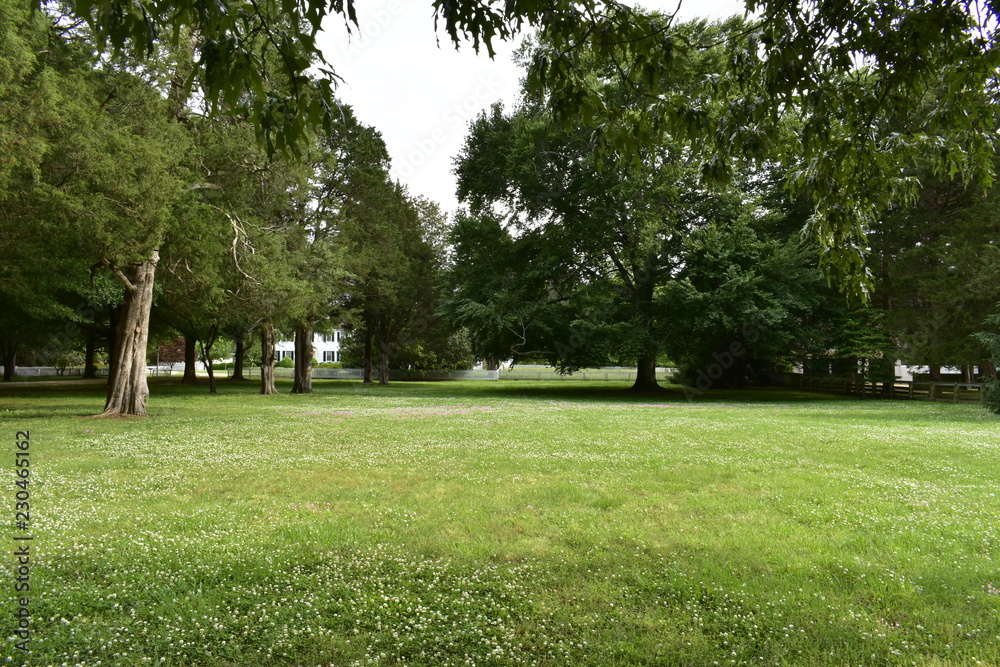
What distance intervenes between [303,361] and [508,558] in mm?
32740

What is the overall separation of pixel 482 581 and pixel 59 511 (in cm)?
531

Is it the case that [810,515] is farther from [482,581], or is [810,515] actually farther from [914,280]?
[914,280]

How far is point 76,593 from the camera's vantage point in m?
4.33

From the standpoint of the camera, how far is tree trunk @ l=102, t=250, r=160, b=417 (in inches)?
661

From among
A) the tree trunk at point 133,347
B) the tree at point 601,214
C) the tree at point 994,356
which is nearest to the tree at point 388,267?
the tree at point 601,214

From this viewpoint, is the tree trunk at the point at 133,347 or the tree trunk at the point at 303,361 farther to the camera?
the tree trunk at the point at 303,361

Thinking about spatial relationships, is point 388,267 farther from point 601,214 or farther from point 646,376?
point 646,376

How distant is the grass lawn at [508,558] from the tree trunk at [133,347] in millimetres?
6364

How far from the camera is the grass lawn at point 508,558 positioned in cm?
371

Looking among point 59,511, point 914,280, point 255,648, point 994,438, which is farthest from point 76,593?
point 914,280

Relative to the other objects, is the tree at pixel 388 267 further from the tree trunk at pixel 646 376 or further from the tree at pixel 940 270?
the tree at pixel 940 270

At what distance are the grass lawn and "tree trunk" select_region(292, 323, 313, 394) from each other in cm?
2348

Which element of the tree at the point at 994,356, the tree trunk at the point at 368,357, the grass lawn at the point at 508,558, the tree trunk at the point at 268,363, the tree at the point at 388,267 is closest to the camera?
the grass lawn at the point at 508,558

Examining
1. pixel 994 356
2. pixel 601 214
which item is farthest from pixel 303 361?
pixel 994 356
